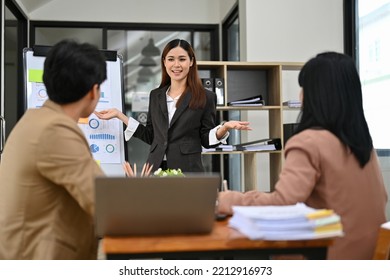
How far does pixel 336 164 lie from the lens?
1.29m

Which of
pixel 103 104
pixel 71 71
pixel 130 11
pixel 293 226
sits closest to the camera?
pixel 293 226

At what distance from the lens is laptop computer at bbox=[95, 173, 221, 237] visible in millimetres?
1077

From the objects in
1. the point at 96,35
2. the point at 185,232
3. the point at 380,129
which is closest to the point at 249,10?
the point at 380,129

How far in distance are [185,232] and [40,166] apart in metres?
0.41

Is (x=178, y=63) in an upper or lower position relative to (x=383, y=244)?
upper

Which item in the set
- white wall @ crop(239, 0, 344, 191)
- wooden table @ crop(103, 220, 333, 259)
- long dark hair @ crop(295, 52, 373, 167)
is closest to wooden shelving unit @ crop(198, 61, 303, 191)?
white wall @ crop(239, 0, 344, 191)

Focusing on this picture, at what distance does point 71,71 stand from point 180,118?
128cm

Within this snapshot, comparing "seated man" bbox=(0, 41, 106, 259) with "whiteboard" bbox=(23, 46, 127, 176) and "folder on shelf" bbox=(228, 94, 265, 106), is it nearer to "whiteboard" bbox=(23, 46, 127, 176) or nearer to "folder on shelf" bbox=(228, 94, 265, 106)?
"whiteboard" bbox=(23, 46, 127, 176)

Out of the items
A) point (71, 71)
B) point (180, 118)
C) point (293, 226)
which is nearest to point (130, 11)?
point (180, 118)

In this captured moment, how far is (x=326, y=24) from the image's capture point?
443cm

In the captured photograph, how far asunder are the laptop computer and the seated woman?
25 cm

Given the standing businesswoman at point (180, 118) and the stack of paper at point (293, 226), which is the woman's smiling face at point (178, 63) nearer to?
the standing businesswoman at point (180, 118)

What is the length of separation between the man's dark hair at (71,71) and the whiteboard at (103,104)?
149cm

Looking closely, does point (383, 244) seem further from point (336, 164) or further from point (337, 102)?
point (337, 102)
